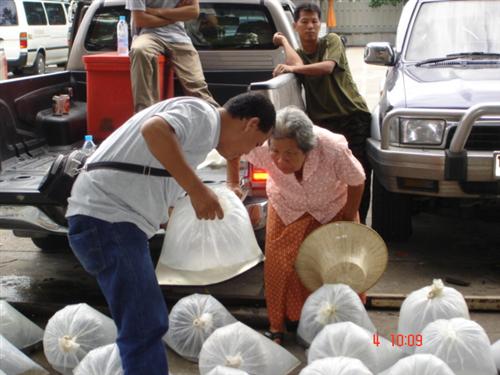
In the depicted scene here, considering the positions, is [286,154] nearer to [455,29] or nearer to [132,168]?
[132,168]

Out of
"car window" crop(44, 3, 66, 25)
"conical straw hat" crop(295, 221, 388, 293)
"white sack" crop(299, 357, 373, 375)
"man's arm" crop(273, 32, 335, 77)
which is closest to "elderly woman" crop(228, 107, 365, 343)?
"conical straw hat" crop(295, 221, 388, 293)

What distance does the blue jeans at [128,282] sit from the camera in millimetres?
2611

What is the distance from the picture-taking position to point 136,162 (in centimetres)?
257

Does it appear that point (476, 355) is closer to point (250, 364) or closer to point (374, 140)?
point (250, 364)

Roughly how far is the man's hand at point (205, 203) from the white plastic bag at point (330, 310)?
1116 mm

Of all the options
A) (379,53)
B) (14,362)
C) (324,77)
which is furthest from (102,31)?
(14,362)

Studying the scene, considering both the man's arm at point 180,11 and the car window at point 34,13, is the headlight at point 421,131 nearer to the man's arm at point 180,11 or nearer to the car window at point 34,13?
the man's arm at point 180,11

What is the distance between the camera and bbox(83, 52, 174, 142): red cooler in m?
5.03

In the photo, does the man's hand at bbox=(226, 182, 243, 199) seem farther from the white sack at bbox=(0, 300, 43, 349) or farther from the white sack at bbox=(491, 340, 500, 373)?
the white sack at bbox=(491, 340, 500, 373)

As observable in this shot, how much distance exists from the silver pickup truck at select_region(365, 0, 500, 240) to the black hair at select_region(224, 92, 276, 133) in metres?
1.90

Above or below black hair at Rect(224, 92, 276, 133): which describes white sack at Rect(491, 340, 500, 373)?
below

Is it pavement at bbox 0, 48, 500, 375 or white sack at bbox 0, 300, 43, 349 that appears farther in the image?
pavement at bbox 0, 48, 500, 375

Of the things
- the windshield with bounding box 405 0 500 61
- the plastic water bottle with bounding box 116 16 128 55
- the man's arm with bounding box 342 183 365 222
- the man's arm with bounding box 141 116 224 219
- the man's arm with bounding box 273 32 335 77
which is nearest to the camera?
the man's arm with bounding box 141 116 224 219

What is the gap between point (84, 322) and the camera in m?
3.43
